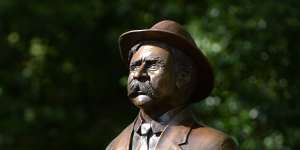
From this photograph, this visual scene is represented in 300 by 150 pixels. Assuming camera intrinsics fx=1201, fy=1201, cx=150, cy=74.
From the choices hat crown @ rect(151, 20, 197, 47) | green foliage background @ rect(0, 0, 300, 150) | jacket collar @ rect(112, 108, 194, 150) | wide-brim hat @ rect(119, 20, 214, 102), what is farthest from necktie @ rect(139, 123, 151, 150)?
green foliage background @ rect(0, 0, 300, 150)

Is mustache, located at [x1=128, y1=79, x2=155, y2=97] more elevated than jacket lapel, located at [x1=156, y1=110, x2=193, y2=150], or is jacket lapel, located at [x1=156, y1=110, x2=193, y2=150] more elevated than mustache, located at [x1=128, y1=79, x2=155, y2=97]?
mustache, located at [x1=128, y1=79, x2=155, y2=97]

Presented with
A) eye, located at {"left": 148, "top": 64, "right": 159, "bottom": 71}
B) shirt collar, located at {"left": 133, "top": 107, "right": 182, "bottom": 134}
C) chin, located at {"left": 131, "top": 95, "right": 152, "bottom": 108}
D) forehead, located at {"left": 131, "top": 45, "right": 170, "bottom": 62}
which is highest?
forehead, located at {"left": 131, "top": 45, "right": 170, "bottom": 62}

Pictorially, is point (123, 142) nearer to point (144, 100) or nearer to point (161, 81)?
point (144, 100)

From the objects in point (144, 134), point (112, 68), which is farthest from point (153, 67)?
point (112, 68)

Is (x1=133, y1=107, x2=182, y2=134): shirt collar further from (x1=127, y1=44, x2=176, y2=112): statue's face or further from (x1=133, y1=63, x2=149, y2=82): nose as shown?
(x1=133, y1=63, x2=149, y2=82): nose

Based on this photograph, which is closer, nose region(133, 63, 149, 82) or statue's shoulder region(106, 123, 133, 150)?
nose region(133, 63, 149, 82)

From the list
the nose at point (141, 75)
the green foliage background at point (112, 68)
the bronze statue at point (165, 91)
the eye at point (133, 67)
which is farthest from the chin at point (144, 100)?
the green foliage background at point (112, 68)

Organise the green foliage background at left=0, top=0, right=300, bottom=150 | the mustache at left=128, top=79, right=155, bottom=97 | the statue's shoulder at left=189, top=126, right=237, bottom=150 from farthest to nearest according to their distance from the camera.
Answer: the green foliage background at left=0, top=0, right=300, bottom=150, the mustache at left=128, top=79, right=155, bottom=97, the statue's shoulder at left=189, top=126, right=237, bottom=150

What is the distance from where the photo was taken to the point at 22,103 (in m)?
15.4

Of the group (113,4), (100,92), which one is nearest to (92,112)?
(100,92)

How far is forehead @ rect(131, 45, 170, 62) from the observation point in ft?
27.7

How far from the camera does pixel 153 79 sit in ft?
27.5

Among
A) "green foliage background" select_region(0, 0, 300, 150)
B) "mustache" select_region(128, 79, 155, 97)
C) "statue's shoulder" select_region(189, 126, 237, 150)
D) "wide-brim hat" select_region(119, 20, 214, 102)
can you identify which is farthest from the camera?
"green foliage background" select_region(0, 0, 300, 150)

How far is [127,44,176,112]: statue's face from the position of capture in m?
8.36
